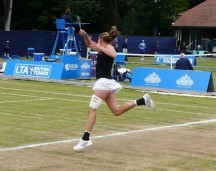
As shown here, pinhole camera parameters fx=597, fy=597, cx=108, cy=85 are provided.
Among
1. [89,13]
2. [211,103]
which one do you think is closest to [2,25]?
[89,13]

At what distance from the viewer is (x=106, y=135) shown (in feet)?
37.4

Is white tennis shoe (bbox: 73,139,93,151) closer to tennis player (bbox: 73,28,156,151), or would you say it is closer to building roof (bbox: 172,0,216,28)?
tennis player (bbox: 73,28,156,151)

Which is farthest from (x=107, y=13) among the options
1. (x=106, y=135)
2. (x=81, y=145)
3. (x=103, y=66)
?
(x=81, y=145)

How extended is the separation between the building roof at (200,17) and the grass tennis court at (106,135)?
4746 centimetres

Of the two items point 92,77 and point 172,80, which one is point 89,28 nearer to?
point 92,77

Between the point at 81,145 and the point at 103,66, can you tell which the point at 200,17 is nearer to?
the point at 103,66

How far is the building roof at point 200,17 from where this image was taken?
6481cm

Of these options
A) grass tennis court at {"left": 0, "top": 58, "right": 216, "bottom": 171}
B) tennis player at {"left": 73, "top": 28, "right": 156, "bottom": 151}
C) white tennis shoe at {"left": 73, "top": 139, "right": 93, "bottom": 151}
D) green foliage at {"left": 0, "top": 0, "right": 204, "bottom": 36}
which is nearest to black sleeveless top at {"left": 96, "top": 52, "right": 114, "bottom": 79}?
tennis player at {"left": 73, "top": 28, "right": 156, "bottom": 151}

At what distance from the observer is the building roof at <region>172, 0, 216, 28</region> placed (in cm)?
6481

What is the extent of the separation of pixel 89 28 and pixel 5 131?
5743cm

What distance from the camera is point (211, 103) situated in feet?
57.4

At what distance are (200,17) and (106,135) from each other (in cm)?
5690

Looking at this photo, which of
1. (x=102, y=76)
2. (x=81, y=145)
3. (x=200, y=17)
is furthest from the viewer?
(x=200, y=17)

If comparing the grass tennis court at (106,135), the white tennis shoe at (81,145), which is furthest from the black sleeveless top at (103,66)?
the grass tennis court at (106,135)
